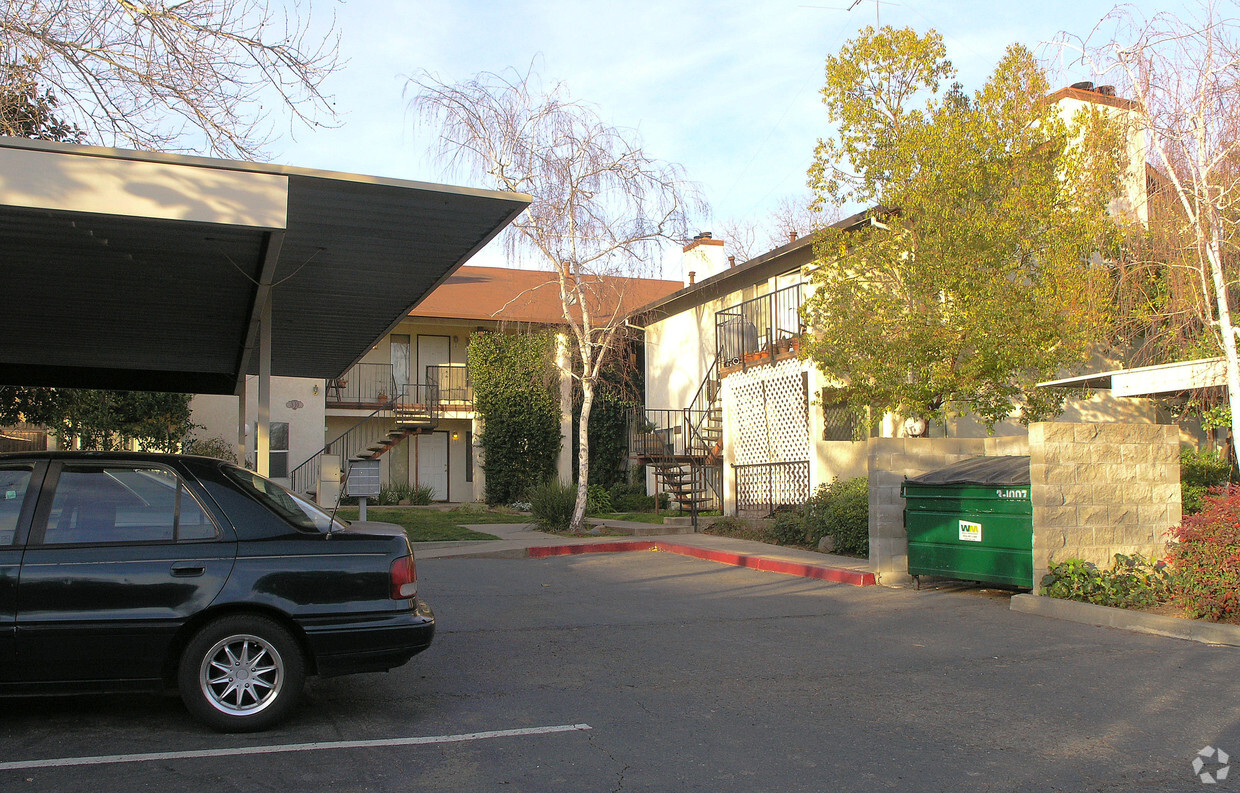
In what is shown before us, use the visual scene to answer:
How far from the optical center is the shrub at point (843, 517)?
15203 mm

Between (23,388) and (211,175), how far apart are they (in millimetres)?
15104

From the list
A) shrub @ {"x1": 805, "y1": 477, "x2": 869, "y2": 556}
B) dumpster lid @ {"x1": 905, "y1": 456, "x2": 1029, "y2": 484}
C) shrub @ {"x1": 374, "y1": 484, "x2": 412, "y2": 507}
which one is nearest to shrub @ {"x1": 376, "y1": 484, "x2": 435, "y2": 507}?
shrub @ {"x1": 374, "y1": 484, "x2": 412, "y2": 507}

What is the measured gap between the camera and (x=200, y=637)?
5.43m

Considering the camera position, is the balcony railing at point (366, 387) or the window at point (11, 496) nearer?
the window at point (11, 496)

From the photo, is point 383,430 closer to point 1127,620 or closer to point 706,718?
point 1127,620

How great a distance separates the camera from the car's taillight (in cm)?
576

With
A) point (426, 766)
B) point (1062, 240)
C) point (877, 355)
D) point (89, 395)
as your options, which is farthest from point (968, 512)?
point (89, 395)

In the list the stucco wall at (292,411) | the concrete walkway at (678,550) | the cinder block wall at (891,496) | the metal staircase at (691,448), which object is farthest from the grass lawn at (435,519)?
the cinder block wall at (891,496)

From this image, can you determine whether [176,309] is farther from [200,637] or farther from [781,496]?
[781,496]

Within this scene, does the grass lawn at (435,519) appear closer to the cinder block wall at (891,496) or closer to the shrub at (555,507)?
the shrub at (555,507)

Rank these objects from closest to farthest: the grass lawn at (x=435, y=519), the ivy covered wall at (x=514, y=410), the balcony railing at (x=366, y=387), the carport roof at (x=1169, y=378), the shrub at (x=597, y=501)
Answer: the carport roof at (x=1169, y=378) < the grass lawn at (x=435, y=519) < the shrub at (x=597, y=501) < the ivy covered wall at (x=514, y=410) < the balcony railing at (x=366, y=387)

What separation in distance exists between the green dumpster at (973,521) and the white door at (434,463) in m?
20.4

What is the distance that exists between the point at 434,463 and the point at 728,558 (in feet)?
54.7

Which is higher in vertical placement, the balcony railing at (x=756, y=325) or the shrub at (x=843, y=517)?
the balcony railing at (x=756, y=325)
